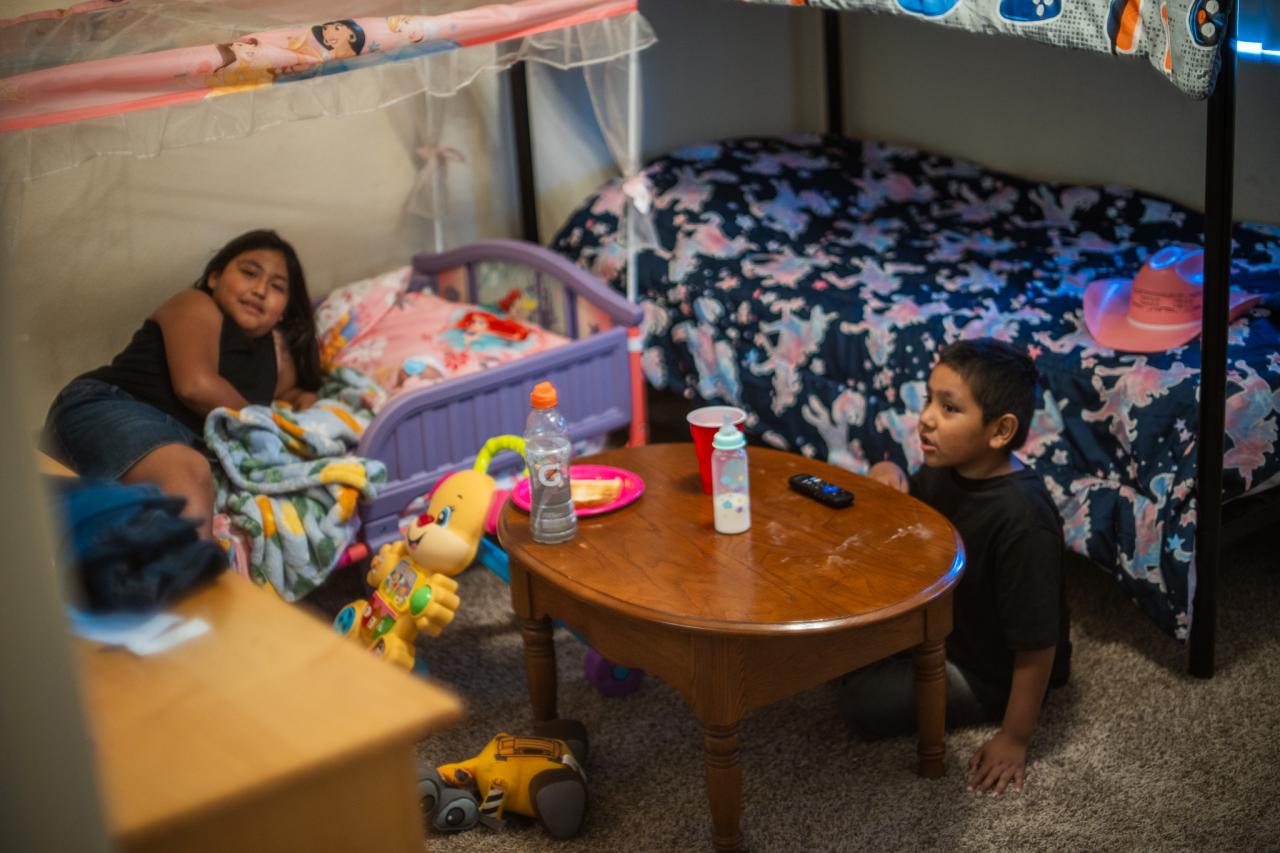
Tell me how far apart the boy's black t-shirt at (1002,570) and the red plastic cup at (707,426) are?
40 cm

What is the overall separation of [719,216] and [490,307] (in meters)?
0.69

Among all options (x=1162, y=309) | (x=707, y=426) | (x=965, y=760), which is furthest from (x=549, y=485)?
(x=1162, y=309)

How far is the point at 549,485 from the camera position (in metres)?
2.20

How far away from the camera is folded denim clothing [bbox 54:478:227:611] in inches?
40.7

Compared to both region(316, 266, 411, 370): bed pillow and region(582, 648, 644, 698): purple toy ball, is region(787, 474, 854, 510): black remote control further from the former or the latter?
region(316, 266, 411, 370): bed pillow

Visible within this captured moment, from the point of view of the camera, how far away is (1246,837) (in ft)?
6.77

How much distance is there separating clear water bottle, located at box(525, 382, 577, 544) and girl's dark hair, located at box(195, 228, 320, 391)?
1179 mm

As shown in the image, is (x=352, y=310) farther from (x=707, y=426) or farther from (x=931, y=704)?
(x=931, y=704)

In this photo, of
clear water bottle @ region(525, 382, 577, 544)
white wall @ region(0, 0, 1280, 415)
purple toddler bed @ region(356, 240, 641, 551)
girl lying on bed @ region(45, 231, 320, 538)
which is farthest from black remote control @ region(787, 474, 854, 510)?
white wall @ region(0, 0, 1280, 415)

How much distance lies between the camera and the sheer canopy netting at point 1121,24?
212cm

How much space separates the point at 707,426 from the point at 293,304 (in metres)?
1.35

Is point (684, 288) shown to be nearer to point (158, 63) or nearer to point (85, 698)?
point (158, 63)

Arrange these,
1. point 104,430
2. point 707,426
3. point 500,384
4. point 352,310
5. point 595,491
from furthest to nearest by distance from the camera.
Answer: point 352,310 < point 500,384 < point 104,430 < point 595,491 < point 707,426

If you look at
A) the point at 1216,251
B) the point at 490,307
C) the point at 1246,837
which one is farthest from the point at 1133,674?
the point at 490,307
